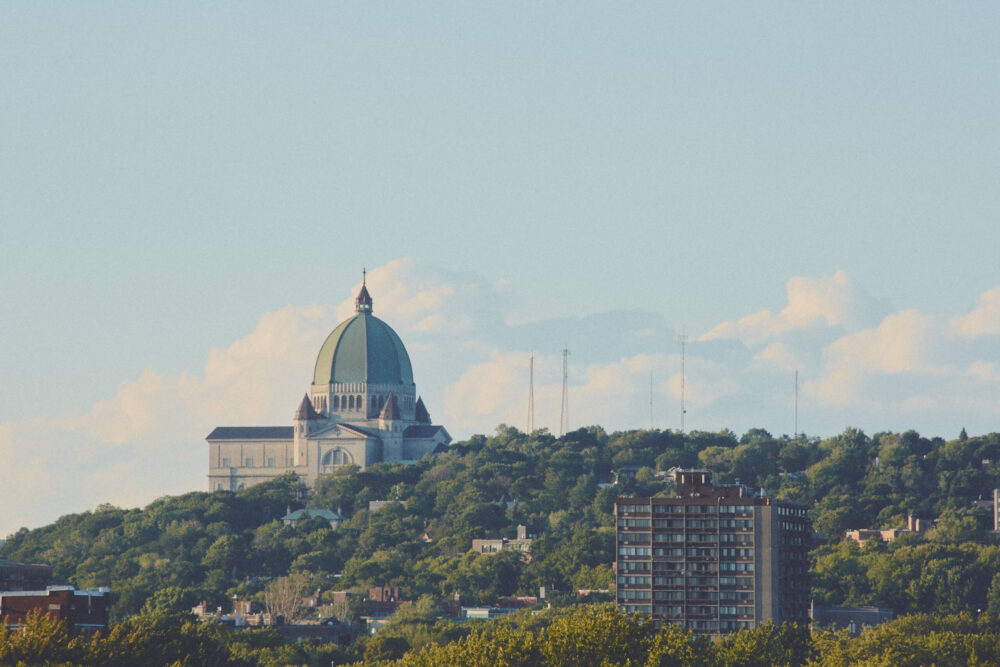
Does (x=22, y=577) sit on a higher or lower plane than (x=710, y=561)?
lower

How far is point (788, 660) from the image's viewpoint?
14300 cm

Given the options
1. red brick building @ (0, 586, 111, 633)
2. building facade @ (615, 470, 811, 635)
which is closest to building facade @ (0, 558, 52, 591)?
red brick building @ (0, 586, 111, 633)

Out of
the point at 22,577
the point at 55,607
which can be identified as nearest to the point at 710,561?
the point at 22,577

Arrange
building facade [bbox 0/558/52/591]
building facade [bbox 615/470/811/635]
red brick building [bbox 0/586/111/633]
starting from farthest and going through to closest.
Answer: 1. building facade [bbox 615/470/811/635]
2. building facade [bbox 0/558/52/591]
3. red brick building [bbox 0/586/111/633]

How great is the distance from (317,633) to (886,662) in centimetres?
7393

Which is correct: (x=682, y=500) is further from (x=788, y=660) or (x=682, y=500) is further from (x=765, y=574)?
(x=788, y=660)

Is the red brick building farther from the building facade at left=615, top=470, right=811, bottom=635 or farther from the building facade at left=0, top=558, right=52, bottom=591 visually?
the building facade at left=615, top=470, right=811, bottom=635

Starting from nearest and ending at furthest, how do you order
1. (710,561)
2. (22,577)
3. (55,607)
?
(55,607), (710,561), (22,577)

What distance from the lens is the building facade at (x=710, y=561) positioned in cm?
18575

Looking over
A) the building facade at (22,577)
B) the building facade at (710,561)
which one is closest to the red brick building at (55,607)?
the building facade at (22,577)

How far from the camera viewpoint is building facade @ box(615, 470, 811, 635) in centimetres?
18575

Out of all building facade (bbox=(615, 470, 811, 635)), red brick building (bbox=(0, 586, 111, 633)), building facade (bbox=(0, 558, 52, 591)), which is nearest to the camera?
red brick building (bbox=(0, 586, 111, 633))

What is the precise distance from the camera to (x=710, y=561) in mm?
187500

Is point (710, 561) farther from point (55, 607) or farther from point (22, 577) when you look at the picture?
point (55, 607)
